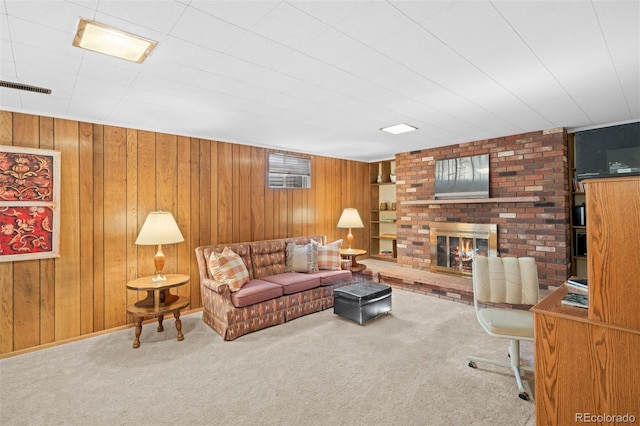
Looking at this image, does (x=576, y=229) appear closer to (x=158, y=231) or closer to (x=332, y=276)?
(x=332, y=276)

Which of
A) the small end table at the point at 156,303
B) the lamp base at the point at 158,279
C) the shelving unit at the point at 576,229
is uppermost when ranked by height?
the shelving unit at the point at 576,229

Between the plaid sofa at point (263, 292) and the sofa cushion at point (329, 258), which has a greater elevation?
the sofa cushion at point (329, 258)

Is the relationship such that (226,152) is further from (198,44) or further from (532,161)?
(532,161)

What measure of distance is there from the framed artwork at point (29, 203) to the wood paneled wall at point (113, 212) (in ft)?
0.25

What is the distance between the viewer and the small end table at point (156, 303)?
3123mm

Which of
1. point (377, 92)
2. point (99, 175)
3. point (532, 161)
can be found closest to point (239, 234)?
point (99, 175)

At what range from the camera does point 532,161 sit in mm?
4301

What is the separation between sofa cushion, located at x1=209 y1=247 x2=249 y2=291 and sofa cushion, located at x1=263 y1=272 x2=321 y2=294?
46 cm

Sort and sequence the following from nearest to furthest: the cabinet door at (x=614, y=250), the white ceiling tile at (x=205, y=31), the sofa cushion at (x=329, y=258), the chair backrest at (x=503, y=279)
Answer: the cabinet door at (x=614, y=250), the white ceiling tile at (x=205, y=31), the chair backrest at (x=503, y=279), the sofa cushion at (x=329, y=258)

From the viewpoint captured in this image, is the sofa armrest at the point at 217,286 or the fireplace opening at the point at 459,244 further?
the fireplace opening at the point at 459,244

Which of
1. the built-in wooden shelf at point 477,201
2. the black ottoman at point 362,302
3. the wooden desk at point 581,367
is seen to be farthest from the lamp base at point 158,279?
the built-in wooden shelf at point 477,201

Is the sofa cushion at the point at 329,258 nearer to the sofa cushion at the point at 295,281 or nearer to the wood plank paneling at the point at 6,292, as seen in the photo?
the sofa cushion at the point at 295,281

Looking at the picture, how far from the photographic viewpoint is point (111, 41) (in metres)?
1.88

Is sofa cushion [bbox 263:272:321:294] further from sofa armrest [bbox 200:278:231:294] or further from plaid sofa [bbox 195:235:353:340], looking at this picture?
sofa armrest [bbox 200:278:231:294]
